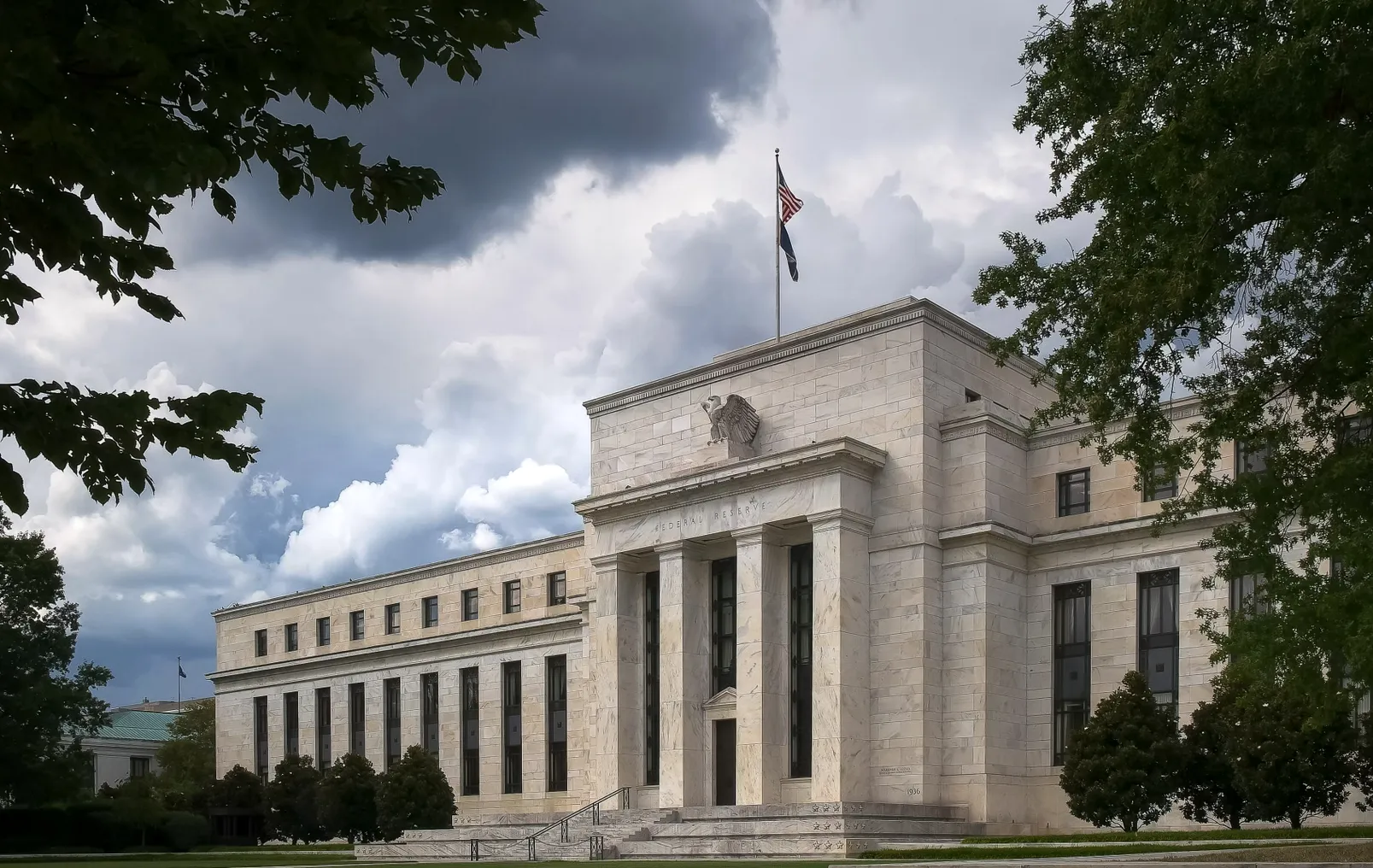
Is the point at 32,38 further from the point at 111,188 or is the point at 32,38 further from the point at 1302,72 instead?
the point at 1302,72

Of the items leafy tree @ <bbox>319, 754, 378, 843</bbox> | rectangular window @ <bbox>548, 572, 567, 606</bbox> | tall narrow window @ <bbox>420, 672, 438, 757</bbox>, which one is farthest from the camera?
tall narrow window @ <bbox>420, 672, 438, 757</bbox>

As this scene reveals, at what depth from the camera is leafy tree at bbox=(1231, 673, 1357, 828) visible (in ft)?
121

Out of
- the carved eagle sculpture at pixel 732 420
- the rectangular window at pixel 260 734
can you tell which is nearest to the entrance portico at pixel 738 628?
the carved eagle sculpture at pixel 732 420

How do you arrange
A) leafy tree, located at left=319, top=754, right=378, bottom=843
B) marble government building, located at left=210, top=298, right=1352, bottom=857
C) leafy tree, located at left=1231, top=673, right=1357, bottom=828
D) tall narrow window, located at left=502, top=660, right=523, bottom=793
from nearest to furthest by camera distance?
leafy tree, located at left=1231, top=673, right=1357, bottom=828 → marble government building, located at left=210, top=298, right=1352, bottom=857 → leafy tree, located at left=319, top=754, right=378, bottom=843 → tall narrow window, located at left=502, top=660, right=523, bottom=793

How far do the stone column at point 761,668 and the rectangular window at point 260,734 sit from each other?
130 feet

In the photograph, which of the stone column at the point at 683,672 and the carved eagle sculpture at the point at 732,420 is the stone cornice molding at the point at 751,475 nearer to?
the carved eagle sculpture at the point at 732,420

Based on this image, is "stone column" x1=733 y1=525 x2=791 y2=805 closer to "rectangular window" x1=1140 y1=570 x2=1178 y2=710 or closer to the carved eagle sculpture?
the carved eagle sculpture

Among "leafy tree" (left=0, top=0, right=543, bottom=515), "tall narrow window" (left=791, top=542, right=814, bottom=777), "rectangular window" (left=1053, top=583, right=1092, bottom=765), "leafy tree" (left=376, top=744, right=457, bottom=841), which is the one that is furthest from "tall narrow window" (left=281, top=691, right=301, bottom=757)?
"leafy tree" (left=0, top=0, right=543, bottom=515)

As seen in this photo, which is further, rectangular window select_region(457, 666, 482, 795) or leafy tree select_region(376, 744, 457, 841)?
rectangular window select_region(457, 666, 482, 795)

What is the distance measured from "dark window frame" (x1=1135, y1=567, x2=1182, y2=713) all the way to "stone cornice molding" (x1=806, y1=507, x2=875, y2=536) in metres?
8.94

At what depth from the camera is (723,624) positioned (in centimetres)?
5228

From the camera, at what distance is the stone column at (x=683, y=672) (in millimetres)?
50438

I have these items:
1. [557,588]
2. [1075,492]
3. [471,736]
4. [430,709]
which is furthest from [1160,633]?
[430,709]

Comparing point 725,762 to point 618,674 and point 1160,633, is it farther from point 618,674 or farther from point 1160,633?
point 1160,633
